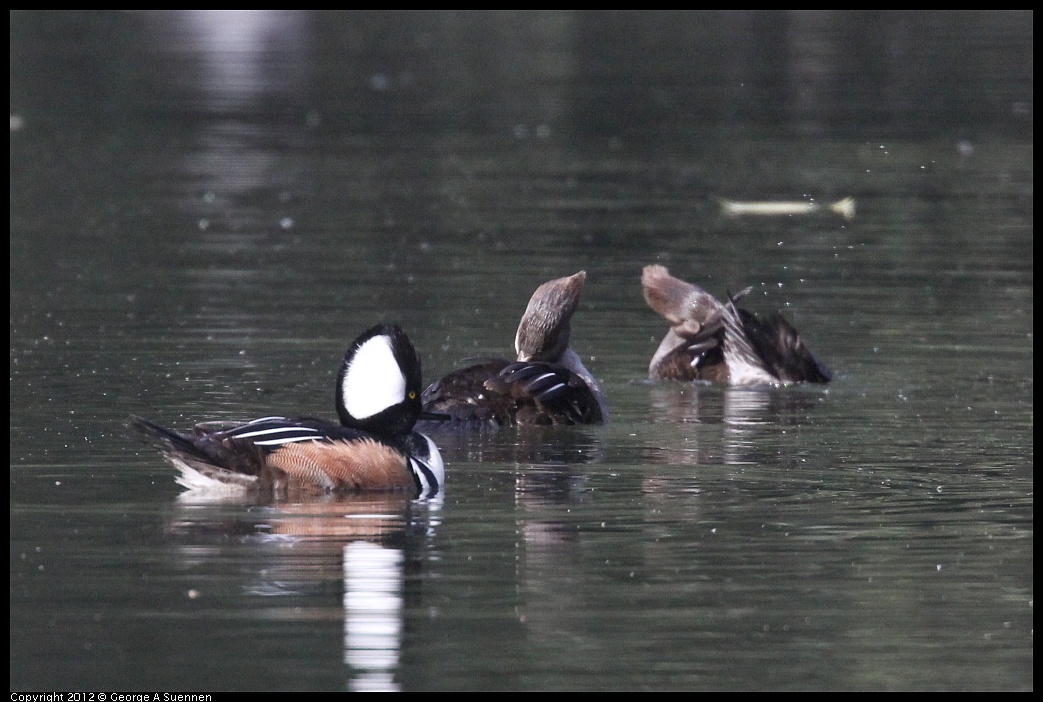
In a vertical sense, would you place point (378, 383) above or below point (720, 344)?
above

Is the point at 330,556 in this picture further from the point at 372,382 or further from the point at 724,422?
the point at 724,422

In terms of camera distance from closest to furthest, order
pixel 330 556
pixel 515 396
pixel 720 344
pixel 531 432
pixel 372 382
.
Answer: pixel 330 556 < pixel 372 382 < pixel 531 432 < pixel 515 396 < pixel 720 344

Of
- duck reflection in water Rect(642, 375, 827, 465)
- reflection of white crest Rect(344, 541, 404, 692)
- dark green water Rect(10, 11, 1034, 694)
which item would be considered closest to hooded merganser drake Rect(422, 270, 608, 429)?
dark green water Rect(10, 11, 1034, 694)

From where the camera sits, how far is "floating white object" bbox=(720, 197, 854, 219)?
61.7ft

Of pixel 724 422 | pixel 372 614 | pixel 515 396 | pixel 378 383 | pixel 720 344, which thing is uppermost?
pixel 378 383

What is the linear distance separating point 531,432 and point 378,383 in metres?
1.86

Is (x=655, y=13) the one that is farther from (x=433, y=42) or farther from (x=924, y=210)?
(x=924, y=210)

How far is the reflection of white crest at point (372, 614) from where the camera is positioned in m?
6.53

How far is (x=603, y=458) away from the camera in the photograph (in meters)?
9.91

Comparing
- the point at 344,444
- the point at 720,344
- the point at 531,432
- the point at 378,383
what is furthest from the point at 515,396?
the point at 344,444

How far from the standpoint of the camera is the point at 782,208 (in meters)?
18.9

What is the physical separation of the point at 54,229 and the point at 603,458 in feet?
28.5

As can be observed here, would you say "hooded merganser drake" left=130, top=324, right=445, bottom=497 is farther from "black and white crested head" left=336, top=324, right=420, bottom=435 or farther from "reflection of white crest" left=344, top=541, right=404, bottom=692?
"reflection of white crest" left=344, top=541, right=404, bottom=692

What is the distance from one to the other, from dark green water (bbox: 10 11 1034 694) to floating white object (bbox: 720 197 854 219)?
228 millimetres
